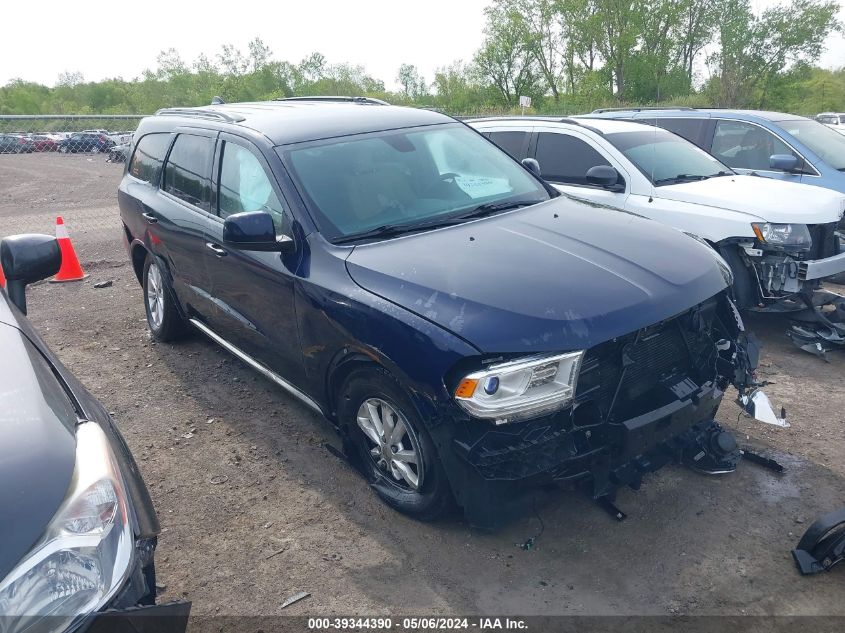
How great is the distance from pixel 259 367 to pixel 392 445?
1.39 metres

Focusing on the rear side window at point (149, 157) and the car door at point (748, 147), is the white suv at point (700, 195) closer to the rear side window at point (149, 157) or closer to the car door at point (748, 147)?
the car door at point (748, 147)

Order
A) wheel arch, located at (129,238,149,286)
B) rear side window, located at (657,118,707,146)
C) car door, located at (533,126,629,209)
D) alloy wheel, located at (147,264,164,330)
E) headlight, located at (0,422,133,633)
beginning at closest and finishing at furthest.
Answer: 1. headlight, located at (0,422,133,633)
2. alloy wheel, located at (147,264,164,330)
3. wheel arch, located at (129,238,149,286)
4. car door, located at (533,126,629,209)
5. rear side window, located at (657,118,707,146)

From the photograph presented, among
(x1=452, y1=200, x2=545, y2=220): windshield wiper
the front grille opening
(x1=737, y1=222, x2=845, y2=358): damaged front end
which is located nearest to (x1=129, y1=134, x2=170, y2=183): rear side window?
(x1=452, y1=200, x2=545, y2=220): windshield wiper

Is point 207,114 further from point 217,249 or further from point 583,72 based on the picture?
point 583,72

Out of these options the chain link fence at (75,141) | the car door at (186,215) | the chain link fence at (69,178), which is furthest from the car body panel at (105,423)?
the chain link fence at (75,141)

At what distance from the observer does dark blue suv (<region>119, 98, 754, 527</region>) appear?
2803 mm

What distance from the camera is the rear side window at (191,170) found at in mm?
4566

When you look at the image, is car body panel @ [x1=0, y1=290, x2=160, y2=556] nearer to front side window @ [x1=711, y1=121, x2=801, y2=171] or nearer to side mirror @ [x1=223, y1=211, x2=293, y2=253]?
side mirror @ [x1=223, y1=211, x2=293, y2=253]

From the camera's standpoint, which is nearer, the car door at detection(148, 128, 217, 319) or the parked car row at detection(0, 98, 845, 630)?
the parked car row at detection(0, 98, 845, 630)

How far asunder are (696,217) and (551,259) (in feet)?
10.0

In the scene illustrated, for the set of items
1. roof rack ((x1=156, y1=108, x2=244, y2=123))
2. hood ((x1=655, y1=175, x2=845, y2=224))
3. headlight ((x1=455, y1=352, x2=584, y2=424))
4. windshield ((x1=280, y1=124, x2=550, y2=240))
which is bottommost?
headlight ((x1=455, y1=352, x2=584, y2=424))

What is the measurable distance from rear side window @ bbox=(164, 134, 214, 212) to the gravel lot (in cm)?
142

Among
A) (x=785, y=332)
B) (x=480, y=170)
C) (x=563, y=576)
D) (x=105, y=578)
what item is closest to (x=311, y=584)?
(x=563, y=576)

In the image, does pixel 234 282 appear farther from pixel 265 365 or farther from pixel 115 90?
pixel 115 90
